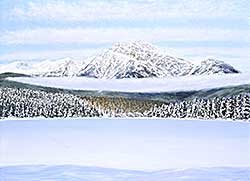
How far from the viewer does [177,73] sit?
2.59 meters

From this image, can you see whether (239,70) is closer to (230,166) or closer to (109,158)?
(230,166)

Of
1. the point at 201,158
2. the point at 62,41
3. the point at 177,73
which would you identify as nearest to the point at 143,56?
the point at 177,73

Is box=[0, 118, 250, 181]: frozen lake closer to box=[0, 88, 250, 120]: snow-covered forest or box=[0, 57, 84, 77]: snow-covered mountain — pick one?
box=[0, 88, 250, 120]: snow-covered forest

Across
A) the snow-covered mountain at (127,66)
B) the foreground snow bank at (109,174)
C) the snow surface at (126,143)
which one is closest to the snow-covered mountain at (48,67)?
the snow-covered mountain at (127,66)

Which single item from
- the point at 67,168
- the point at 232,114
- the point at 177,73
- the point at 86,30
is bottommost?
the point at 67,168

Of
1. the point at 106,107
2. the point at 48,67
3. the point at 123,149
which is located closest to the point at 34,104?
the point at 48,67

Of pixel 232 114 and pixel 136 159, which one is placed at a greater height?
pixel 232 114

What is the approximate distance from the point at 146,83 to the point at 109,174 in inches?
18.0

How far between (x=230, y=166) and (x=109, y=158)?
56 centimetres

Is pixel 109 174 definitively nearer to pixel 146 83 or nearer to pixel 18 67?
pixel 146 83

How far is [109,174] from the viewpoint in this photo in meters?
2.54

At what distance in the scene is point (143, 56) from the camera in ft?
8.46

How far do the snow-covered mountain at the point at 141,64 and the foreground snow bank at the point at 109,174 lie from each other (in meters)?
0.45

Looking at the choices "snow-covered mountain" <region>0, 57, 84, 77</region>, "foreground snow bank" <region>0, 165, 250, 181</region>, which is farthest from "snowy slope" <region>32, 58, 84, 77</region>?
"foreground snow bank" <region>0, 165, 250, 181</region>
